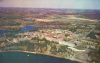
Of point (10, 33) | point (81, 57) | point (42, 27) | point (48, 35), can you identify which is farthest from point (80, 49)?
point (10, 33)

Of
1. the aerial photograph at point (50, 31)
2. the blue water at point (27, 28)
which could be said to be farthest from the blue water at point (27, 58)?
the blue water at point (27, 28)

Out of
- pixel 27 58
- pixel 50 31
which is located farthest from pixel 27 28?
pixel 27 58

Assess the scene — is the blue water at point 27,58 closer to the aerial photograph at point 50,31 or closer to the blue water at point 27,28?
the aerial photograph at point 50,31

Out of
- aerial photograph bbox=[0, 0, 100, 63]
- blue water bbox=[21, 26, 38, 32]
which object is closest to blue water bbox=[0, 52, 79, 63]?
aerial photograph bbox=[0, 0, 100, 63]

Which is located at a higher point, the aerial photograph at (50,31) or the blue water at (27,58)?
the aerial photograph at (50,31)

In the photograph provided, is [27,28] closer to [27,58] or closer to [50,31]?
[50,31]

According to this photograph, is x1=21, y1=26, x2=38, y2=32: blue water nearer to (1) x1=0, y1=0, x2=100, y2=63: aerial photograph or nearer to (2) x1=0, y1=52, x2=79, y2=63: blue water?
(1) x1=0, y1=0, x2=100, y2=63: aerial photograph

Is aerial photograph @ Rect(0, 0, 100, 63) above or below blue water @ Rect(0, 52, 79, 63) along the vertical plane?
above

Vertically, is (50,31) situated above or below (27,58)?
above

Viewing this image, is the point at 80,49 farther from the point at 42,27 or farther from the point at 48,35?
the point at 42,27
